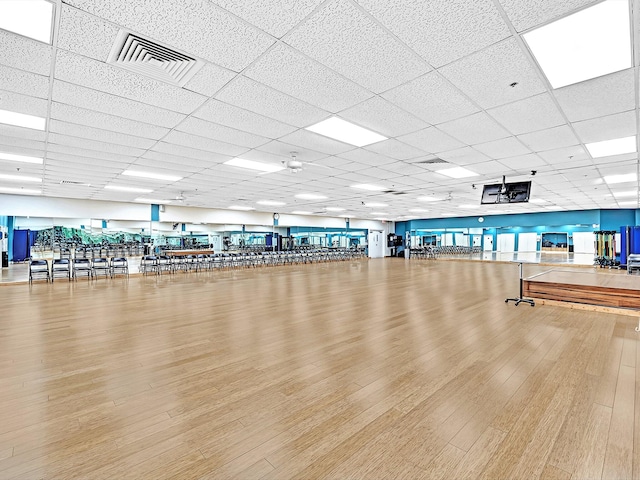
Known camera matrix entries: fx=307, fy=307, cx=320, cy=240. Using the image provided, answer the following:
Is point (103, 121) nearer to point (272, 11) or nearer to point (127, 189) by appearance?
point (272, 11)

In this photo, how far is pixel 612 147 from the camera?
4.33 metres

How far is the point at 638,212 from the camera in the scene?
13094mm

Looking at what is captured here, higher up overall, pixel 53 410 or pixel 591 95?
pixel 591 95

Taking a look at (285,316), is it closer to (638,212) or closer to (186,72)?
(186,72)

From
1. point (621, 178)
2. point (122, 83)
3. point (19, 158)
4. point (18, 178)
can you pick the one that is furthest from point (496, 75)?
point (18, 178)

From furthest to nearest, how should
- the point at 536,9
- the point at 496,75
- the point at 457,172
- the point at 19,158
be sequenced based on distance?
the point at 457,172 < the point at 19,158 < the point at 496,75 < the point at 536,9

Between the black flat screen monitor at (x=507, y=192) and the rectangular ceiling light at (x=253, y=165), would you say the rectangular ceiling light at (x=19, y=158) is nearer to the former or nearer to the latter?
the rectangular ceiling light at (x=253, y=165)

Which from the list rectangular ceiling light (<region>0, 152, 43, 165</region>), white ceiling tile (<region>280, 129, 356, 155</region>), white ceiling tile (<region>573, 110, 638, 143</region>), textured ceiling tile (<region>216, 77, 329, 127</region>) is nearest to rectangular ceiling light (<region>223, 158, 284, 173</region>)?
white ceiling tile (<region>280, 129, 356, 155</region>)

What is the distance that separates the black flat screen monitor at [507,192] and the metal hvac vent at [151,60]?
6.16m

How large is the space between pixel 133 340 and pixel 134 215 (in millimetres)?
8948

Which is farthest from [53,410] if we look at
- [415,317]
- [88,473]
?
[415,317]

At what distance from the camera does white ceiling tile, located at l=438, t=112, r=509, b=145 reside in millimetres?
3355

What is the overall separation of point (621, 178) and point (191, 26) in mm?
8546

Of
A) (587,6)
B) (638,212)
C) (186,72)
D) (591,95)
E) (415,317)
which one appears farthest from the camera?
(638,212)
